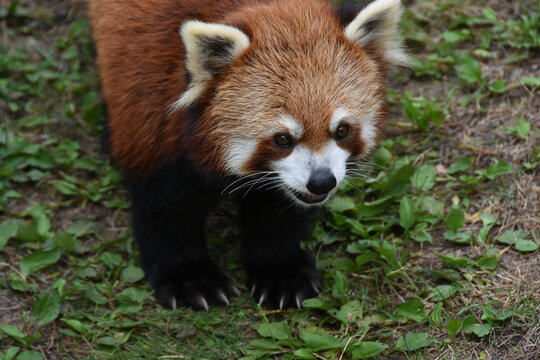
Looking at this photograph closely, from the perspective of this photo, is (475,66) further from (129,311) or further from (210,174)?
(129,311)

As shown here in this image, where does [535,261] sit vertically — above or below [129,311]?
above

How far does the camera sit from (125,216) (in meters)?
4.56

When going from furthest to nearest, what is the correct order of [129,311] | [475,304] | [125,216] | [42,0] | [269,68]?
[42,0] → [125,216] → [129,311] → [475,304] → [269,68]

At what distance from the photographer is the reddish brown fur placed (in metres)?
3.21

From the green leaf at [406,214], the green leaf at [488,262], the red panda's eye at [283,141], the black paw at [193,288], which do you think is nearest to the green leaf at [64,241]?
the black paw at [193,288]

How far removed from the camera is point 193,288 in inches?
157

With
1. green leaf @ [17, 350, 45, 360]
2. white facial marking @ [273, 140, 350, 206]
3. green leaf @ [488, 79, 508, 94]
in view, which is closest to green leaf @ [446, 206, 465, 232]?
white facial marking @ [273, 140, 350, 206]

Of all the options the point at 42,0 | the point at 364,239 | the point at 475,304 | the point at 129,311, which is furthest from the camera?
the point at 42,0

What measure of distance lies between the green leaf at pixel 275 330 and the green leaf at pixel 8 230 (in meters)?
1.59

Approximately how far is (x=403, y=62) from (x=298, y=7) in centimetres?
64

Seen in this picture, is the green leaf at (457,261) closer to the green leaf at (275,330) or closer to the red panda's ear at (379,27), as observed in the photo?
the green leaf at (275,330)

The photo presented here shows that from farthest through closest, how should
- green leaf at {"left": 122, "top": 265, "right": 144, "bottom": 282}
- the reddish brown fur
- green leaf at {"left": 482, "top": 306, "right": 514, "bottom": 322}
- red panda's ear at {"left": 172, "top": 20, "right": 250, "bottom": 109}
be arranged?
green leaf at {"left": 122, "top": 265, "right": 144, "bottom": 282}, green leaf at {"left": 482, "top": 306, "right": 514, "bottom": 322}, the reddish brown fur, red panda's ear at {"left": 172, "top": 20, "right": 250, "bottom": 109}

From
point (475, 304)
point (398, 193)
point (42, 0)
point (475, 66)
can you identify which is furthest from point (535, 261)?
point (42, 0)

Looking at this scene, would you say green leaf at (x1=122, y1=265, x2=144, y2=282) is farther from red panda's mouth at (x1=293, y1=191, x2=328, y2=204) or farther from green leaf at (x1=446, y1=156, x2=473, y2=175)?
green leaf at (x1=446, y1=156, x2=473, y2=175)
